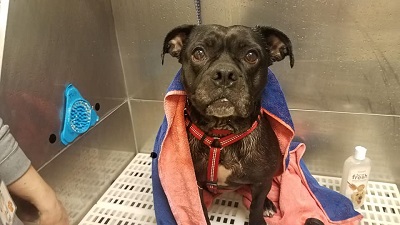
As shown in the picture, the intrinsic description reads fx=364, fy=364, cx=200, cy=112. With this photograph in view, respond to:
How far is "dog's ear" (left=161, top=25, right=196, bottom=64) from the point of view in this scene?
3.75 ft

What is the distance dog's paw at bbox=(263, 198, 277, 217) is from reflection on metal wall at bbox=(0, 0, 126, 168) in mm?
799

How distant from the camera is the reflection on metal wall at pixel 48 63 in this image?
3.68 ft

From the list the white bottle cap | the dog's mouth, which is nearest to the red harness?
the dog's mouth

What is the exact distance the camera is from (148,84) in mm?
1742

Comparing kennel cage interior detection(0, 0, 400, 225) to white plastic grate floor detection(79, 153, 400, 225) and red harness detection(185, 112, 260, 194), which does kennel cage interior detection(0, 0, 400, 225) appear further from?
red harness detection(185, 112, 260, 194)

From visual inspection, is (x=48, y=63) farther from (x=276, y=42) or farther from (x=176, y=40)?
(x=276, y=42)

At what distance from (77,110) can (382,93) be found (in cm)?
122

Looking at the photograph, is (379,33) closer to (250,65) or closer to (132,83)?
(250,65)

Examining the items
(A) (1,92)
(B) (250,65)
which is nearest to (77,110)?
(A) (1,92)

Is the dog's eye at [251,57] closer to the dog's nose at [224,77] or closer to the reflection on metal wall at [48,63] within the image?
the dog's nose at [224,77]

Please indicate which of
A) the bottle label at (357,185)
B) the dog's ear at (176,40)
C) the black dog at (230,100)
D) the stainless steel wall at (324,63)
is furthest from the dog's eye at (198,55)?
the bottle label at (357,185)

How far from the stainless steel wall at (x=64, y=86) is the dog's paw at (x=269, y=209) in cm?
73

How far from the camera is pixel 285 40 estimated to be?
112cm

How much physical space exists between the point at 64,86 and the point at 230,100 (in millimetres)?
690
